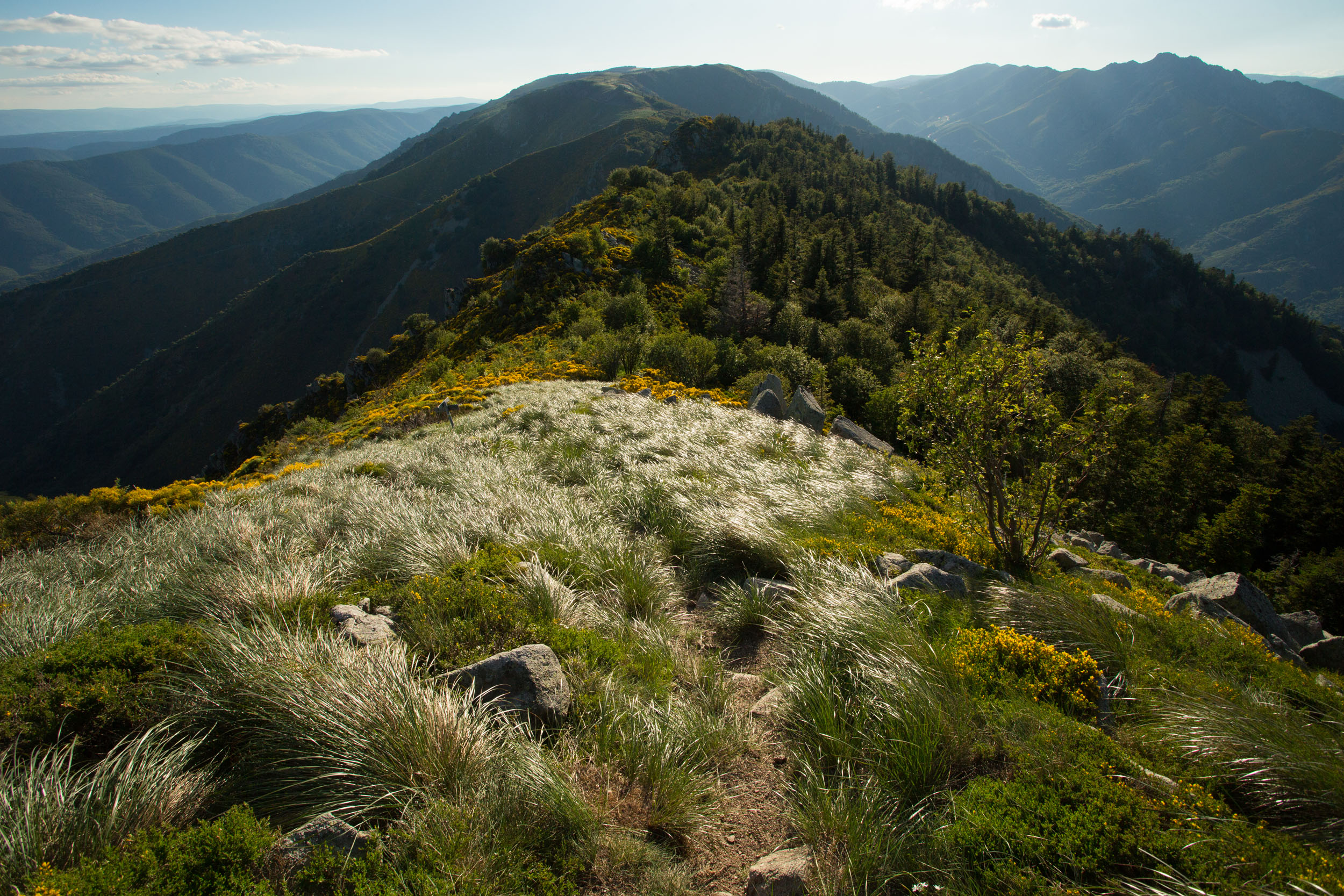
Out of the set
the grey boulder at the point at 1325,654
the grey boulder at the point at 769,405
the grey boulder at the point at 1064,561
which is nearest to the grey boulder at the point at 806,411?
the grey boulder at the point at 769,405

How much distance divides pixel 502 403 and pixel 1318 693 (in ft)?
44.3

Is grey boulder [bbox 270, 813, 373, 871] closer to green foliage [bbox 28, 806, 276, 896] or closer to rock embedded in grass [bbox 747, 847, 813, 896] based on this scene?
green foliage [bbox 28, 806, 276, 896]

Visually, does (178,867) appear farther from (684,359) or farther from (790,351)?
(790,351)

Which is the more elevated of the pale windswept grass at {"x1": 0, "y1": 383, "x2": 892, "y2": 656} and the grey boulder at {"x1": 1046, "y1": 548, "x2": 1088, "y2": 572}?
the pale windswept grass at {"x1": 0, "y1": 383, "x2": 892, "y2": 656}

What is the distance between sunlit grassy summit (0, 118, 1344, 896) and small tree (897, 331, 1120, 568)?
47 millimetres

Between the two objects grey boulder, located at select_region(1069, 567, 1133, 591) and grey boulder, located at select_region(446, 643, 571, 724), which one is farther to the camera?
grey boulder, located at select_region(1069, 567, 1133, 591)

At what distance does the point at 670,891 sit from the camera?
263 cm

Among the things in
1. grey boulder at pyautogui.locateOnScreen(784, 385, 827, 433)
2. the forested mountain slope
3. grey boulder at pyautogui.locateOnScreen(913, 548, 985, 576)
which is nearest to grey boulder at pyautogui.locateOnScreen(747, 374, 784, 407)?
grey boulder at pyautogui.locateOnScreen(784, 385, 827, 433)

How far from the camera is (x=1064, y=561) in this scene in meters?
7.75

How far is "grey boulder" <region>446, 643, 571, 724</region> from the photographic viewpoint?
11.1ft

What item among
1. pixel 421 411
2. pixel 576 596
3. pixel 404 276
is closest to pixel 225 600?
pixel 576 596

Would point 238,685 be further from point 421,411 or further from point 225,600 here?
point 421,411

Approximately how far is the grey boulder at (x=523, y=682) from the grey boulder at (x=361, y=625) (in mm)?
679

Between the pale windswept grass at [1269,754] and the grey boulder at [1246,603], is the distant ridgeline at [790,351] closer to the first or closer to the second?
the grey boulder at [1246,603]
